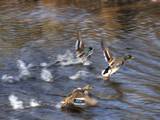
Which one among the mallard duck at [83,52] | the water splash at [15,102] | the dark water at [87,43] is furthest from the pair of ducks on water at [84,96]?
the mallard duck at [83,52]

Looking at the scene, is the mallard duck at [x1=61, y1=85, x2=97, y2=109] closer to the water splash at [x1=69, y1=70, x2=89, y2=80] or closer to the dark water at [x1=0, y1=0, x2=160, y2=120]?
the dark water at [x1=0, y1=0, x2=160, y2=120]

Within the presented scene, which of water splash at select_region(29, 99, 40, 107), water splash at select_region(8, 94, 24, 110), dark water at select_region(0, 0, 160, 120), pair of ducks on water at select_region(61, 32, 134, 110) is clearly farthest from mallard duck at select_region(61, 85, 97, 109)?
water splash at select_region(8, 94, 24, 110)

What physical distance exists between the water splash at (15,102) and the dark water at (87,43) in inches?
3.7

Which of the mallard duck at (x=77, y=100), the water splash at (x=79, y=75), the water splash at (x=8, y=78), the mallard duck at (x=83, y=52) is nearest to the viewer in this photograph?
the mallard duck at (x=77, y=100)

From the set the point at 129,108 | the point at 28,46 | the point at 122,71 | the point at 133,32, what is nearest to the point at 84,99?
the point at 129,108

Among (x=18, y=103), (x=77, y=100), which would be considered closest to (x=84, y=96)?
(x=77, y=100)

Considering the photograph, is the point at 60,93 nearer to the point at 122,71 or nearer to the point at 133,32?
the point at 122,71

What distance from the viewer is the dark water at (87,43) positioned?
1230 centimetres

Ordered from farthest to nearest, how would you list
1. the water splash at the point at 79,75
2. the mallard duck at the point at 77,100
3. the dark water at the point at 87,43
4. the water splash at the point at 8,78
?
the water splash at the point at 79,75 → the water splash at the point at 8,78 → the dark water at the point at 87,43 → the mallard duck at the point at 77,100

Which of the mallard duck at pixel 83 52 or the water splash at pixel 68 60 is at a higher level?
the mallard duck at pixel 83 52

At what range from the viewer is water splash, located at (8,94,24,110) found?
40.5 ft

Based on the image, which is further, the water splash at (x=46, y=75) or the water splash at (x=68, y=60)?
the water splash at (x=68, y=60)

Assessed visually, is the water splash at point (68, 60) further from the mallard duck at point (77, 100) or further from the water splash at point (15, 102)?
the mallard duck at point (77, 100)

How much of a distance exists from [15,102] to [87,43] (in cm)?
660
